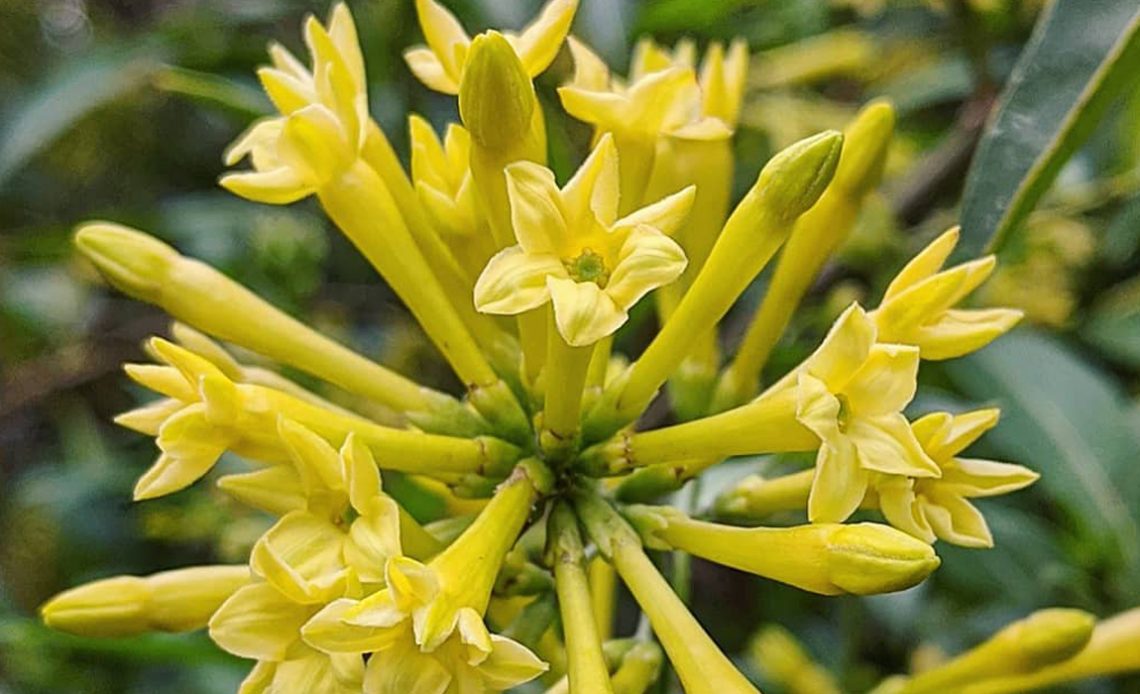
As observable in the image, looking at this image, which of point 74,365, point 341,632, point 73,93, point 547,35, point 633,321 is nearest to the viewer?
point 341,632

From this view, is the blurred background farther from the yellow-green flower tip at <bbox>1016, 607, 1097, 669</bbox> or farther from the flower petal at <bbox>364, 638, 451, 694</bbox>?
the flower petal at <bbox>364, 638, 451, 694</bbox>

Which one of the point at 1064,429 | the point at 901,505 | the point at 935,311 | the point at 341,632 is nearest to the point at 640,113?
the point at 935,311

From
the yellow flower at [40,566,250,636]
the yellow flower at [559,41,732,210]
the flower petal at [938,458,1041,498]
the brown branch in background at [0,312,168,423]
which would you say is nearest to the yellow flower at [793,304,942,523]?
the flower petal at [938,458,1041,498]

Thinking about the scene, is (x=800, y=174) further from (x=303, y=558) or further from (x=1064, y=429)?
(x=1064, y=429)

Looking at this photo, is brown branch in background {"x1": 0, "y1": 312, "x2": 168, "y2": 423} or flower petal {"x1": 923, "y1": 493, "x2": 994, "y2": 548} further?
brown branch in background {"x1": 0, "y1": 312, "x2": 168, "y2": 423}

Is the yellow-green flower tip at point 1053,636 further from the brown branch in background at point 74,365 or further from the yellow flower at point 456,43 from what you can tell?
the brown branch in background at point 74,365

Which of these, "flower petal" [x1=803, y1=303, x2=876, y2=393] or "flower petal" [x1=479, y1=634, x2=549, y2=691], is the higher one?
"flower petal" [x1=803, y1=303, x2=876, y2=393]

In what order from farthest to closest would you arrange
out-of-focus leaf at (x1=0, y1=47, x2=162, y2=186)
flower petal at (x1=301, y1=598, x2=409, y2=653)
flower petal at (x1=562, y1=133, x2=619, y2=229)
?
out-of-focus leaf at (x1=0, y1=47, x2=162, y2=186) → flower petal at (x1=562, y1=133, x2=619, y2=229) → flower petal at (x1=301, y1=598, x2=409, y2=653)
